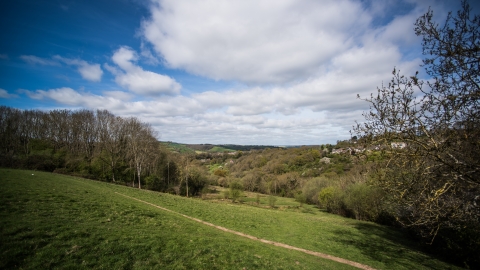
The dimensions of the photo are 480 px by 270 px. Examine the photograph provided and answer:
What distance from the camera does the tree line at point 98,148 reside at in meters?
47.1

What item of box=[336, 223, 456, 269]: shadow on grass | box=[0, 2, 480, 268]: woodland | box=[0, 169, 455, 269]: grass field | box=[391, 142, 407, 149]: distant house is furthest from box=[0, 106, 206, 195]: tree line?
box=[391, 142, 407, 149]: distant house

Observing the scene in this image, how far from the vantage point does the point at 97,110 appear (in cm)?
Result: 6016

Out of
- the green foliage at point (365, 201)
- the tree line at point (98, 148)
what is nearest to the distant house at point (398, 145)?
the green foliage at point (365, 201)

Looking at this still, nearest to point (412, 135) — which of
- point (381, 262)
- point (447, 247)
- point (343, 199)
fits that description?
point (381, 262)

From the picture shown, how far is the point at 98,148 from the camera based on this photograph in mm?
54375

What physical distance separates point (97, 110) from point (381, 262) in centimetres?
7457

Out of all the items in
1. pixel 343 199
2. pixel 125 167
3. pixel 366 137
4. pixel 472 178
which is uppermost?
pixel 366 137

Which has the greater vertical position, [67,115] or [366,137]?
[67,115]

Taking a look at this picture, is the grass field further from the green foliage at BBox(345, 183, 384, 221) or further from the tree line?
the tree line

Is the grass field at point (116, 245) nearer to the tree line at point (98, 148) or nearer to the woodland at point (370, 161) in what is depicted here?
the woodland at point (370, 161)

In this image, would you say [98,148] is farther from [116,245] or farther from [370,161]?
[370,161]

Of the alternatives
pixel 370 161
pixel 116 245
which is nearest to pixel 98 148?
pixel 116 245

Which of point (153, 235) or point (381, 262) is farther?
point (381, 262)

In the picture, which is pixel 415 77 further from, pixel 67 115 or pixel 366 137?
pixel 67 115
